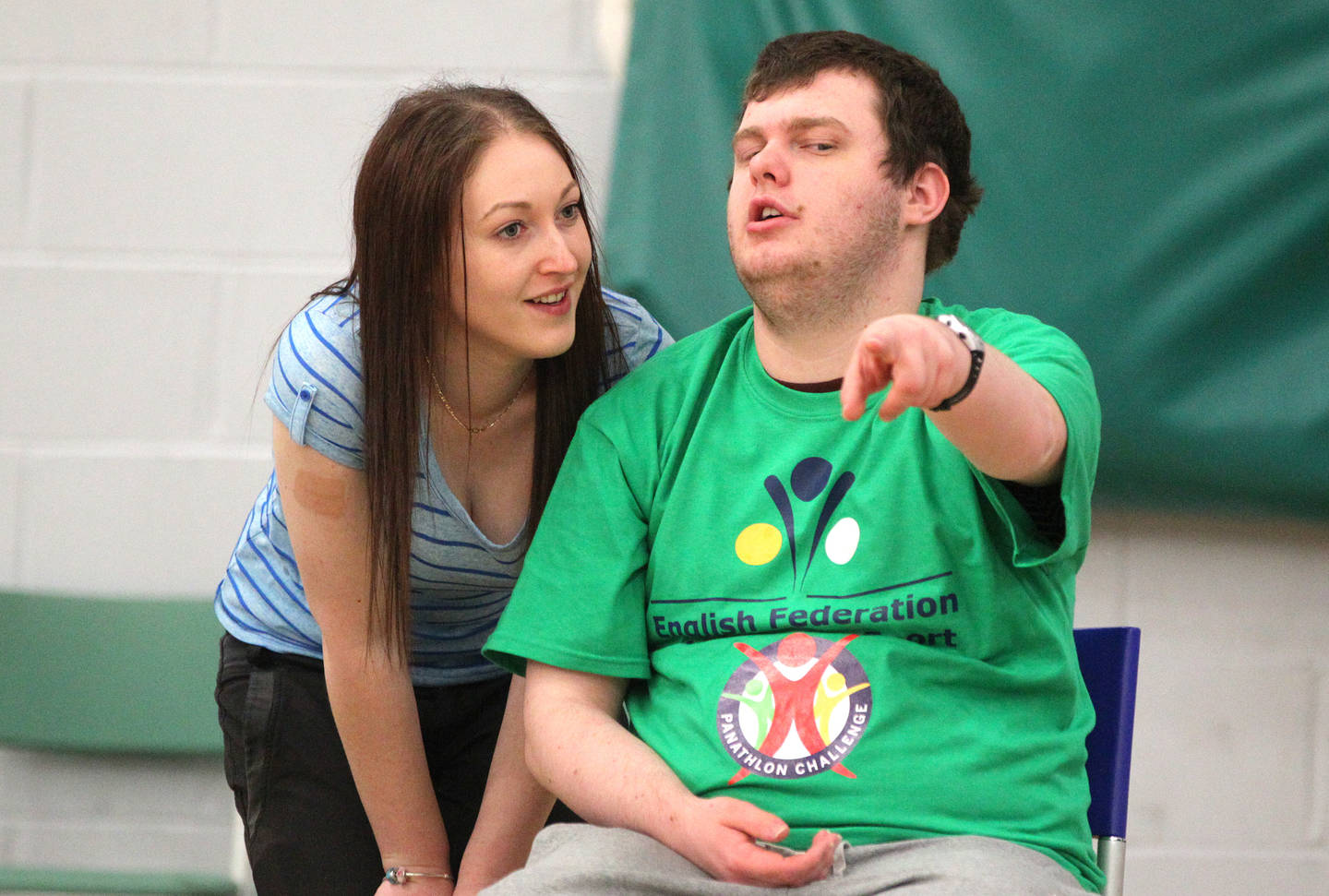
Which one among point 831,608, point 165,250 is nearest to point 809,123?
point 831,608

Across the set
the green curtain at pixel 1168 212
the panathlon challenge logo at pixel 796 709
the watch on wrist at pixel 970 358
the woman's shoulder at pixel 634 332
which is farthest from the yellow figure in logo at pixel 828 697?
the green curtain at pixel 1168 212

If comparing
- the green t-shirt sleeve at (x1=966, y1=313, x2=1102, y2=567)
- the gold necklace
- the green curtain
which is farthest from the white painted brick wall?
the green t-shirt sleeve at (x1=966, y1=313, x2=1102, y2=567)

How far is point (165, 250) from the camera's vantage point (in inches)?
76.6

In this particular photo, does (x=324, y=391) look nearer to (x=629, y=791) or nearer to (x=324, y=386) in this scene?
(x=324, y=386)

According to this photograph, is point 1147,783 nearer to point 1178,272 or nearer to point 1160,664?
point 1160,664

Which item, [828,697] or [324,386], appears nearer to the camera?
[828,697]

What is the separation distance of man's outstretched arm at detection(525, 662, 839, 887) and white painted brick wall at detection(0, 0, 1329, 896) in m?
1.05

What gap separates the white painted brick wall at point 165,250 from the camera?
75.8 inches

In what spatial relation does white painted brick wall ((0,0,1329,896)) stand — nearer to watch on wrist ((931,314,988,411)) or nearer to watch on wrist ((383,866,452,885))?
watch on wrist ((383,866,452,885))

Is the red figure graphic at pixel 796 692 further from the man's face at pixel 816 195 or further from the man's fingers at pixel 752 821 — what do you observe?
the man's face at pixel 816 195

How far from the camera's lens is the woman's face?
112 cm

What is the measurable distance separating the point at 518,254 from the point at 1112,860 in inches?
28.9

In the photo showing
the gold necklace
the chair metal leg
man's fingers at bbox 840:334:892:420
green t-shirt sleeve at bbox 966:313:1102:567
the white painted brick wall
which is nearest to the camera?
man's fingers at bbox 840:334:892:420

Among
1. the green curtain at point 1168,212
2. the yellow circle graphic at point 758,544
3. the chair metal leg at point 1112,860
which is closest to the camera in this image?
the yellow circle graphic at point 758,544
